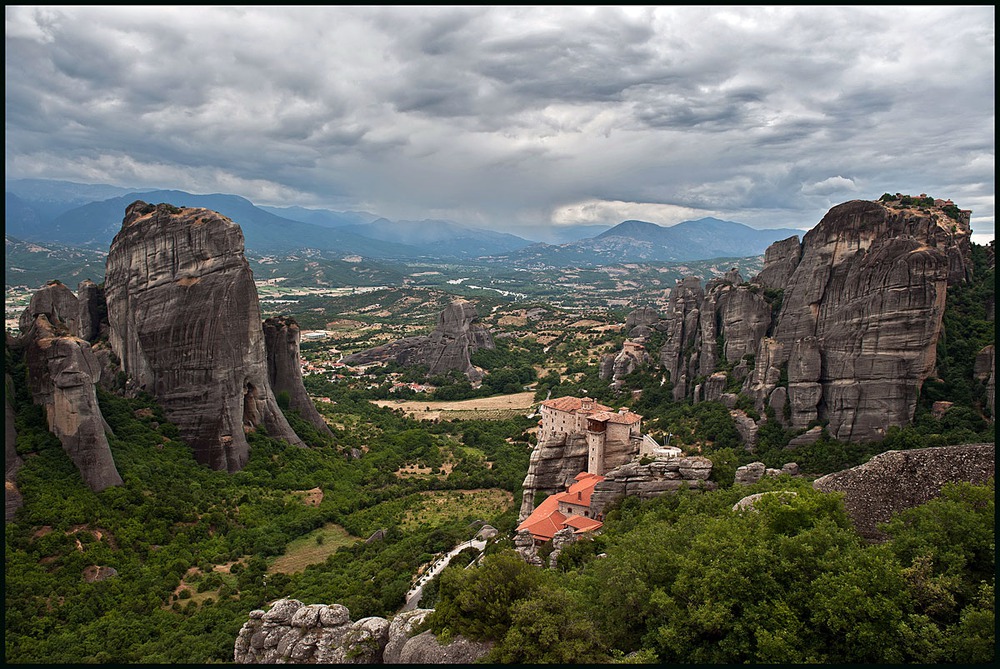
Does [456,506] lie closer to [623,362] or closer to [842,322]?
[842,322]

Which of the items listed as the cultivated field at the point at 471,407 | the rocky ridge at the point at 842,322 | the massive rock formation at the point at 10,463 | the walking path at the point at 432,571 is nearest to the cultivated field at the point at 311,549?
the walking path at the point at 432,571

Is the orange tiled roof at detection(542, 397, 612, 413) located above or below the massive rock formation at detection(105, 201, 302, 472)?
below

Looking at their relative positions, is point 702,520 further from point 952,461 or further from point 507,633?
point 507,633

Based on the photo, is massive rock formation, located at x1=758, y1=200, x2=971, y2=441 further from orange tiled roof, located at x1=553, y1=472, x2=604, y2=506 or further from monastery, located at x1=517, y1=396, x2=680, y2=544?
orange tiled roof, located at x1=553, y1=472, x2=604, y2=506

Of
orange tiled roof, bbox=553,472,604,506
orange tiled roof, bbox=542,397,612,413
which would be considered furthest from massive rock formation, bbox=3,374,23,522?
orange tiled roof, bbox=542,397,612,413

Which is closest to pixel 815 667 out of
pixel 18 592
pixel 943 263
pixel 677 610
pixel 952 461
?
pixel 677 610

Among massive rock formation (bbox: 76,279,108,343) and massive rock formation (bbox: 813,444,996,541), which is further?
massive rock formation (bbox: 76,279,108,343)
